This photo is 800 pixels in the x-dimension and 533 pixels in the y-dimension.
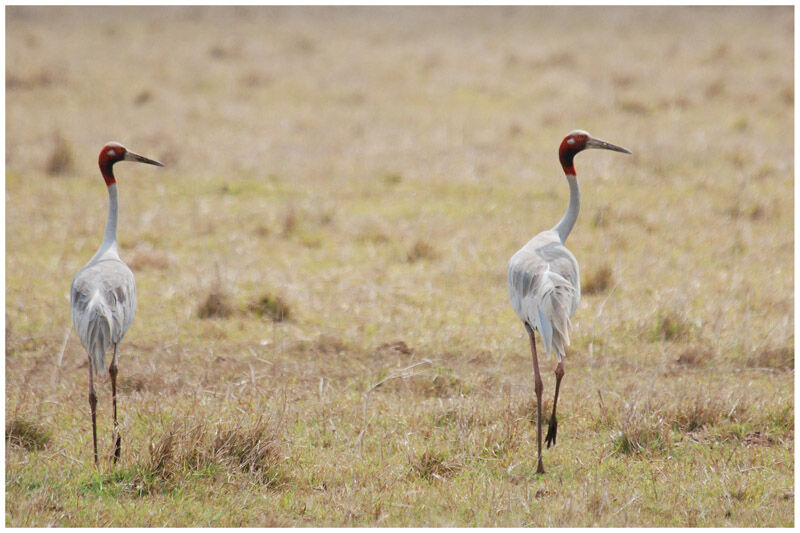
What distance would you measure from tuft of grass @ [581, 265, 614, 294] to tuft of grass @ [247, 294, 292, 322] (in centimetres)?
265

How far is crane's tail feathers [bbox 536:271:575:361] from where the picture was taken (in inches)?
200

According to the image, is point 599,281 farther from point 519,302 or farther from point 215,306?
point 215,306

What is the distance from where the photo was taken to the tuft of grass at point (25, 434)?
5.34m

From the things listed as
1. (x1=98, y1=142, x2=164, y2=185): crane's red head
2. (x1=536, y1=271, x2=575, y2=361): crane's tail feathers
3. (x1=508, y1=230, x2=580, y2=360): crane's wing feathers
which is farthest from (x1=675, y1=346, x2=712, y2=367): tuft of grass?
(x1=98, y1=142, x2=164, y2=185): crane's red head

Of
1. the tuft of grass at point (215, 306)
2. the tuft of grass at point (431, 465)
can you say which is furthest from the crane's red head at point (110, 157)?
the tuft of grass at point (431, 465)

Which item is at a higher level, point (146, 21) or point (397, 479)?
point (146, 21)

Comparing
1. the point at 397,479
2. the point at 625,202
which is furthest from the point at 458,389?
the point at 625,202

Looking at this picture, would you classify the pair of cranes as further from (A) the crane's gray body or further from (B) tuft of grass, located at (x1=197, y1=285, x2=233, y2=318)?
(B) tuft of grass, located at (x1=197, y1=285, x2=233, y2=318)

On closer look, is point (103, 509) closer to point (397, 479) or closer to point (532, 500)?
point (397, 479)

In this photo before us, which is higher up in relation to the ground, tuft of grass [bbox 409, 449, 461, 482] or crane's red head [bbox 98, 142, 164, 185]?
crane's red head [bbox 98, 142, 164, 185]

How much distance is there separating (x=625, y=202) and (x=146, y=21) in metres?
18.9

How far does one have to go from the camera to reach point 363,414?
5.82 m

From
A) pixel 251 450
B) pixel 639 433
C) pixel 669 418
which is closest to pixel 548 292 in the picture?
pixel 639 433

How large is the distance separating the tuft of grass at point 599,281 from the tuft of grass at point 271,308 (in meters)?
2.65
